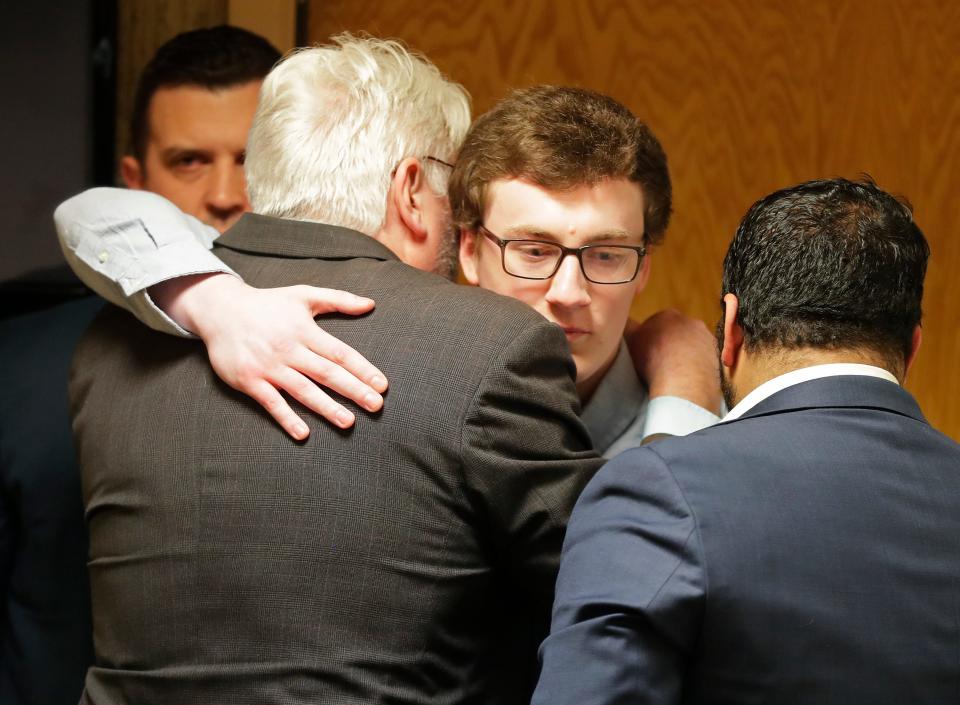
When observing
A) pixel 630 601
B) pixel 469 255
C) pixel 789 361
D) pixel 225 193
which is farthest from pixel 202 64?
pixel 630 601

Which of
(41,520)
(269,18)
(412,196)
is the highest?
(269,18)

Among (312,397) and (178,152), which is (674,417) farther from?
(178,152)

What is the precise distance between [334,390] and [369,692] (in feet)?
1.11

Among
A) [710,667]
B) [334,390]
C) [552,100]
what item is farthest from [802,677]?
[552,100]

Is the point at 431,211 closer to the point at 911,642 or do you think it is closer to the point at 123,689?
the point at 123,689

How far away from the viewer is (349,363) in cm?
132

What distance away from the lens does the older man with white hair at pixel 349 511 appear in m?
1.28

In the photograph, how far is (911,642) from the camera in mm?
1113

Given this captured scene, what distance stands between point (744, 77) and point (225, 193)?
3.87 feet

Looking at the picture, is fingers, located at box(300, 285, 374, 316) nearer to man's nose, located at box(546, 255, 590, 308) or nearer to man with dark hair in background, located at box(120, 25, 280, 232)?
man's nose, located at box(546, 255, 590, 308)

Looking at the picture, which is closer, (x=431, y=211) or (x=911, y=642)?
(x=911, y=642)

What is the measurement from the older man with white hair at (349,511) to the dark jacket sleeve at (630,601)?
0.15m

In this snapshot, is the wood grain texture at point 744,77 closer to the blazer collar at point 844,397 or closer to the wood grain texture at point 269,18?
the wood grain texture at point 269,18

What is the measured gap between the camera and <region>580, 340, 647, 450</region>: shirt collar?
71.6 inches
